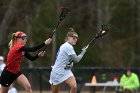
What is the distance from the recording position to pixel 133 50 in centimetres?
5319

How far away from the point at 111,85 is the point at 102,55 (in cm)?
2110

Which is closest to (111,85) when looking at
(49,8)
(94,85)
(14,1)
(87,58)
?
(94,85)

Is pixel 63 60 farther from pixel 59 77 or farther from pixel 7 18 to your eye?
pixel 7 18

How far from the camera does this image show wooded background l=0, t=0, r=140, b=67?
40062mm

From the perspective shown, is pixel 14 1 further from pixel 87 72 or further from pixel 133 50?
pixel 133 50

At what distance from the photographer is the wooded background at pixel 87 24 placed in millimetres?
40062

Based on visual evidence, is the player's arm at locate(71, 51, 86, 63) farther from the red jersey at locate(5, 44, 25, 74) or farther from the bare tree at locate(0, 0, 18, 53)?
the bare tree at locate(0, 0, 18, 53)

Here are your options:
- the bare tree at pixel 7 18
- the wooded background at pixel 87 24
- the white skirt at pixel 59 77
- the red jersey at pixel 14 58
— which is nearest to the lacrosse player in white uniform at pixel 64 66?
the white skirt at pixel 59 77

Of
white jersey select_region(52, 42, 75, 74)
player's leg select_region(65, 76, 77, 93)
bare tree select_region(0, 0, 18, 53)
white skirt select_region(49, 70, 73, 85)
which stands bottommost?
player's leg select_region(65, 76, 77, 93)

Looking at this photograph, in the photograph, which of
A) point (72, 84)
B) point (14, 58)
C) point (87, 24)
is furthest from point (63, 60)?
point (87, 24)

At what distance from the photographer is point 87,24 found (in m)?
54.2

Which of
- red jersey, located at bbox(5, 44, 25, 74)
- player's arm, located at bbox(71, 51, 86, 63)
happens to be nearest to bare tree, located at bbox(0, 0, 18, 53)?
red jersey, located at bbox(5, 44, 25, 74)

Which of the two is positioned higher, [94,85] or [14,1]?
[14,1]

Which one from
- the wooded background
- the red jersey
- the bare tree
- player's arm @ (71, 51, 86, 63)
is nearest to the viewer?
the red jersey
